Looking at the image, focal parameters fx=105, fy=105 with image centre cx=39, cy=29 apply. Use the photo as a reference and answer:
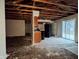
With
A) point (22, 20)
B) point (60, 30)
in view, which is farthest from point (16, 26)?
point (60, 30)

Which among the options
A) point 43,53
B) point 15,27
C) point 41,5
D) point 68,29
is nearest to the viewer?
point 43,53

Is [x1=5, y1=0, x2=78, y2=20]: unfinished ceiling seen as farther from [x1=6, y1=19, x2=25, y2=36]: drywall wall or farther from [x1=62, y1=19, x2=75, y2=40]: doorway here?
[x1=6, y1=19, x2=25, y2=36]: drywall wall

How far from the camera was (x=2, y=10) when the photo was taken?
3682 mm

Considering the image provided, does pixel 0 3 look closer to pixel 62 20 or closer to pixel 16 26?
pixel 62 20

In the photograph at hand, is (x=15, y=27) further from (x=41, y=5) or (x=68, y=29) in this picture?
(x=41, y=5)

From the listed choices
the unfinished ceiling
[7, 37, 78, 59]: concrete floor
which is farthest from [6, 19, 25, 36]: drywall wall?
[7, 37, 78, 59]: concrete floor

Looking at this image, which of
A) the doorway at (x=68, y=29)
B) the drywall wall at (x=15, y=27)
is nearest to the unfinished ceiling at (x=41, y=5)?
the doorway at (x=68, y=29)

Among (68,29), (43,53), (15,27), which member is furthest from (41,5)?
(15,27)

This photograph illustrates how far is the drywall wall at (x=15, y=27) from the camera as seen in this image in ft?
44.7

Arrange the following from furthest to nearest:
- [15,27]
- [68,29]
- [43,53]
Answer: [15,27]
[68,29]
[43,53]

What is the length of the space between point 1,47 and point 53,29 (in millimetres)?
10544

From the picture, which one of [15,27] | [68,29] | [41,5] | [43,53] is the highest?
[41,5]

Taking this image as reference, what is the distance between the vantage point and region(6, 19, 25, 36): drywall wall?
1361 cm

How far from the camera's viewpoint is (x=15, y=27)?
14016 mm
